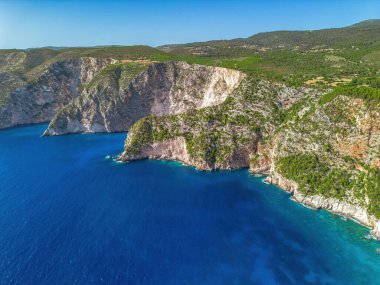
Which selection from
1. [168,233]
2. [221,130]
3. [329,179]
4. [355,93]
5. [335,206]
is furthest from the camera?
[221,130]

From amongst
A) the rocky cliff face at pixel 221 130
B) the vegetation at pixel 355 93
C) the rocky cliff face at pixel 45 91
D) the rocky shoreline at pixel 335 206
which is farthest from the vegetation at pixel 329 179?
the rocky cliff face at pixel 45 91

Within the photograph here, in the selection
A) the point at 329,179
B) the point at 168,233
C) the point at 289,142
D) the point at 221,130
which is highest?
the point at 289,142

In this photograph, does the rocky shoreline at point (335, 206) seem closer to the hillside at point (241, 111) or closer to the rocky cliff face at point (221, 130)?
the hillside at point (241, 111)

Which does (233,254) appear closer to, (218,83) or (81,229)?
(81,229)

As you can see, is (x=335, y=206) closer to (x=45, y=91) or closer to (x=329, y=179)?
(x=329, y=179)

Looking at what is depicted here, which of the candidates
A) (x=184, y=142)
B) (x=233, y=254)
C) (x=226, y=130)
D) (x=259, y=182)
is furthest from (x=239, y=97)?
(x=233, y=254)

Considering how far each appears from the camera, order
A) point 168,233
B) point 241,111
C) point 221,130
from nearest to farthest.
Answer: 1. point 168,233
2. point 221,130
3. point 241,111

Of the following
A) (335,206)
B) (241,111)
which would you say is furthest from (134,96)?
(335,206)
